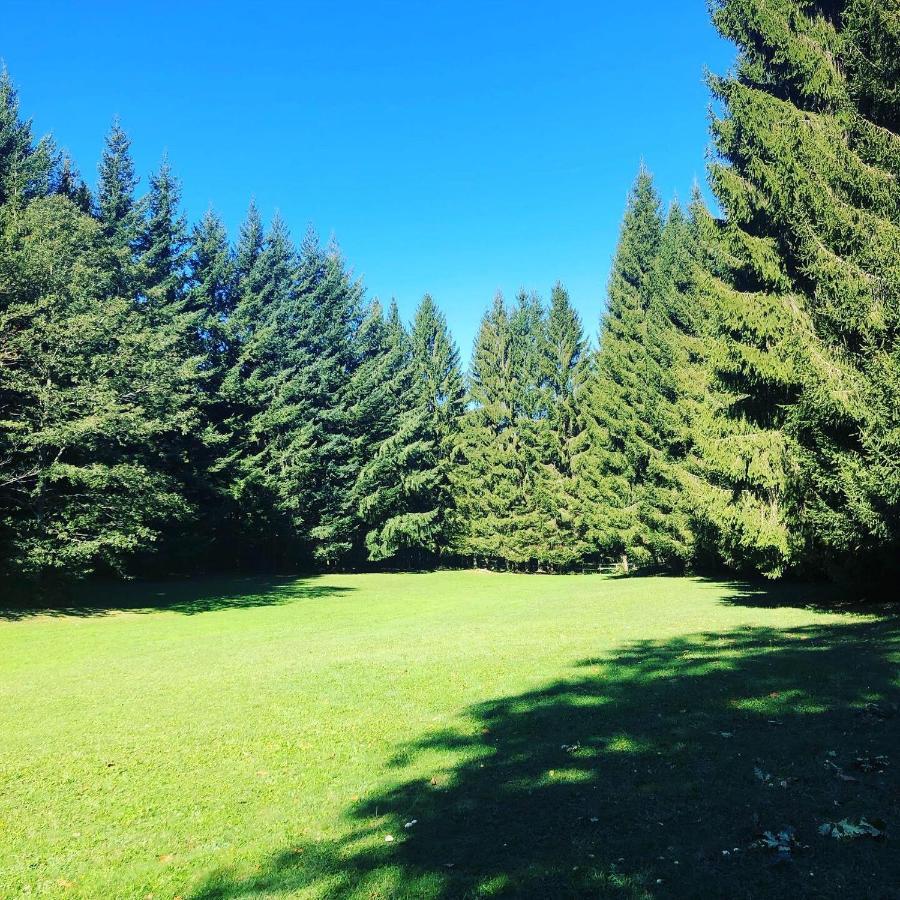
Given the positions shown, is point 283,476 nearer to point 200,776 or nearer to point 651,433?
point 651,433

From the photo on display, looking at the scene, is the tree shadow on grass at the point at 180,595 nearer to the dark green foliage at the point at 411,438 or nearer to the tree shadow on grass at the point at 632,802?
the dark green foliage at the point at 411,438

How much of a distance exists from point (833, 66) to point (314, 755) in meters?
17.0

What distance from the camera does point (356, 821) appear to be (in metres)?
4.67

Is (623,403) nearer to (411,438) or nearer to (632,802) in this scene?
(411,438)

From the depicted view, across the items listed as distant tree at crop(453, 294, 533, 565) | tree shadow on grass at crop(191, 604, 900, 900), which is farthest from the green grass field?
distant tree at crop(453, 294, 533, 565)

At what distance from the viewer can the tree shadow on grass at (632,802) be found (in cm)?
353

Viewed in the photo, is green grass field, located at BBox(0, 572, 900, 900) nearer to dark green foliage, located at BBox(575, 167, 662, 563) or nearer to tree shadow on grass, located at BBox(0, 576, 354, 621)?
tree shadow on grass, located at BBox(0, 576, 354, 621)

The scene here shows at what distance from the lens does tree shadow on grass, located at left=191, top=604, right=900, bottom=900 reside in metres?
3.53

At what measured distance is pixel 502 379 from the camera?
146 ft

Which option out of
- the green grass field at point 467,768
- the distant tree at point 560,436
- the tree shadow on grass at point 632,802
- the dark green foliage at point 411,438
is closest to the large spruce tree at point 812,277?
the green grass field at point 467,768

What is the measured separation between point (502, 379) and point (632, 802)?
134ft

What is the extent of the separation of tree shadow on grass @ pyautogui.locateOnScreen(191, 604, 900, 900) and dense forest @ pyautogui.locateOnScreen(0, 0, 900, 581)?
707cm

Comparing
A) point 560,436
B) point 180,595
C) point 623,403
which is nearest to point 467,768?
point 180,595

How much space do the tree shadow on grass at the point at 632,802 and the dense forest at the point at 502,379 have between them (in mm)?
7074
